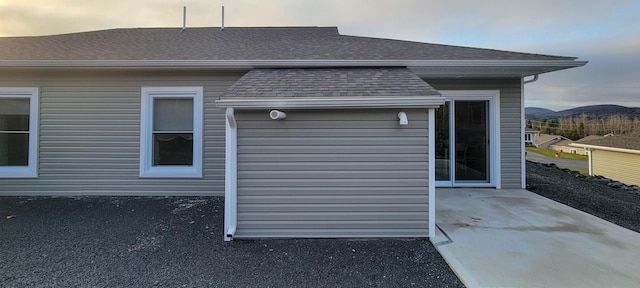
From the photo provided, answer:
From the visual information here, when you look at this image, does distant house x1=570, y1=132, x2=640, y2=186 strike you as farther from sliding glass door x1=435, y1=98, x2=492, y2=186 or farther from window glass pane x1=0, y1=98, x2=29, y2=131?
window glass pane x1=0, y1=98, x2=29, y2=131

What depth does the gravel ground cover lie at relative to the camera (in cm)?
444

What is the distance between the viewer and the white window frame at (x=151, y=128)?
18.3 ft

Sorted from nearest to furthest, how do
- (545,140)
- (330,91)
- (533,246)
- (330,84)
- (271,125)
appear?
(533,246) < (271,125) < (330,91) < (330,84) < (545,140)

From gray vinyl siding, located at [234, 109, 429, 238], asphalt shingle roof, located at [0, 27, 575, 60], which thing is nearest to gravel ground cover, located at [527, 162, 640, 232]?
asphalt shingle roof, located at [0, 27, 575, 60]

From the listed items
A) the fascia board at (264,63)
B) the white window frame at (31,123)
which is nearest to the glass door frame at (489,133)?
the fascia board at (264,63)

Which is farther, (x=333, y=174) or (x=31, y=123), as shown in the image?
(x=31, y=123)

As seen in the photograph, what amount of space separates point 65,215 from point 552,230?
737cm

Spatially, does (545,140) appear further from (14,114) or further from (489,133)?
(14,114)

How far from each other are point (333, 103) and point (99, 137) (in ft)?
17.0

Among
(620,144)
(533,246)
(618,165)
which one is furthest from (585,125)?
(533,246)

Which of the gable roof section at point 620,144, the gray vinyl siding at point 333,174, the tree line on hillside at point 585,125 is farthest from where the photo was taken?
the tree line on hillside at point 585,125

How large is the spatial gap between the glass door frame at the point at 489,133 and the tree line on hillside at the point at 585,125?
2294cm

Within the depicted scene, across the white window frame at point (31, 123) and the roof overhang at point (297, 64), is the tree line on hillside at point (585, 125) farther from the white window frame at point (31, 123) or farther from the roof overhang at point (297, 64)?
the white window frame at point (31, 123)

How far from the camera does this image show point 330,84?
4105 mm
